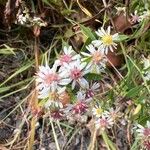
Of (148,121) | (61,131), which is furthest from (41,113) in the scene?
(148,121)

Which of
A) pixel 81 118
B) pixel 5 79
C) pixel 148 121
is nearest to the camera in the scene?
pixel 148 121

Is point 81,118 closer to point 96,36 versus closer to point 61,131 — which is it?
point 61,131

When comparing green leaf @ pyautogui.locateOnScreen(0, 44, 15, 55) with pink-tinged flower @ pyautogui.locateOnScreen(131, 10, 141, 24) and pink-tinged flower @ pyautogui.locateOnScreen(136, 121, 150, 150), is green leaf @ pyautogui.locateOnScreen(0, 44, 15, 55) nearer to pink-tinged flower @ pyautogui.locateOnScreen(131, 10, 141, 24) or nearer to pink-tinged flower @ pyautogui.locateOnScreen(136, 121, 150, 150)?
pink-tinged flower @ pyautogui.locateOnScreen(131, 10, 141, 24)

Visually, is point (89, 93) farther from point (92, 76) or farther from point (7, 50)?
point (7, 50)

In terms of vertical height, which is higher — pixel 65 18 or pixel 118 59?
pixel 65 18

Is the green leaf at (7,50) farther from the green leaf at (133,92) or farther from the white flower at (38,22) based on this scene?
the green leaf at (133,92)
